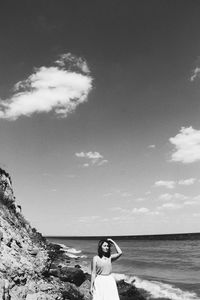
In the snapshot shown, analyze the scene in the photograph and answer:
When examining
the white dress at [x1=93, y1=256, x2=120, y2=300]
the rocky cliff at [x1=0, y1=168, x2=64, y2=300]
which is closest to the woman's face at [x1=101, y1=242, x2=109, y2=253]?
the white dress at [x1=93, y1=256, x2=120, y2=300]

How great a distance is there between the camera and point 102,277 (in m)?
7.29

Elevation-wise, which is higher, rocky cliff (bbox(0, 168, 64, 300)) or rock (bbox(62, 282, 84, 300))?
rocky cliff (bbox(0, 168, 64, 300))

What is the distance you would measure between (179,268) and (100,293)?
35.6 metres

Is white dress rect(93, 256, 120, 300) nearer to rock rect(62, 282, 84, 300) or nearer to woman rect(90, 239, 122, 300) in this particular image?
woman rect(90, 239, 122, 300)

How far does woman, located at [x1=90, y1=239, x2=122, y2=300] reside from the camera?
7191 mm

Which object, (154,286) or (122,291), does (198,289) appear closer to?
(154,286)

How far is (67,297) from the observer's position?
12.3 meters

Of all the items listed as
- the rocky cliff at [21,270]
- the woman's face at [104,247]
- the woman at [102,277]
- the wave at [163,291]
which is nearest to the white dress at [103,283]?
the woman at [102,277]

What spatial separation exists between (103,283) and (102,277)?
0.41 feet

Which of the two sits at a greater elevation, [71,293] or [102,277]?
[102,277]

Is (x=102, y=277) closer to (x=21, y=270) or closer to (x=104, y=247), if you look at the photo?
(x=104, y=247)

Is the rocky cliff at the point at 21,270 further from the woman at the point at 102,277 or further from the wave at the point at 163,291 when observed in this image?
the wave at the point at 163,291

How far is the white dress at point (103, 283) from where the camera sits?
718cm

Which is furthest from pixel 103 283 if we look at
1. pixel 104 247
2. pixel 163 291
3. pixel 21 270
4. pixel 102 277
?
pixel 163 291
